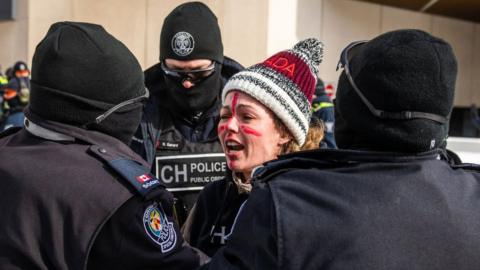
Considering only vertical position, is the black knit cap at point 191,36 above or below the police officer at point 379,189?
above

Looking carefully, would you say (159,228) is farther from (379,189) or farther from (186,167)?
(186,167)

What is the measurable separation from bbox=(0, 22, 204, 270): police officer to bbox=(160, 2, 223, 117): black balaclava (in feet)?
4.26

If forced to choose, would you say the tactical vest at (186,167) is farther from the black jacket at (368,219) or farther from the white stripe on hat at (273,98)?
the black jacket at (368,219)

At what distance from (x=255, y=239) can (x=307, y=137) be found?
103 cm

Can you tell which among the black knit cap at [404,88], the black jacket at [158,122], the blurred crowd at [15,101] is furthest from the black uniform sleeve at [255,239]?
the blurred crowd at [15,101]

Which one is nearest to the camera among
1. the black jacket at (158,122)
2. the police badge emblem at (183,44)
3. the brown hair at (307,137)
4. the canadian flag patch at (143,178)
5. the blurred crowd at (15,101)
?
the canadian flag patch at (143,178)

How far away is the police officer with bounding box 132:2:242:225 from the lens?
9.61 ft

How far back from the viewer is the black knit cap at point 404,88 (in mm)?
1298

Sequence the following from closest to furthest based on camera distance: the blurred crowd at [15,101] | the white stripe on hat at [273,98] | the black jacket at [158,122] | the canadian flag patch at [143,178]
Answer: the canadian flag patch at [143,178] < the white stripe on hat at [273,98] < the black jacket at [158,122] < the blurred crowd at [15,101]

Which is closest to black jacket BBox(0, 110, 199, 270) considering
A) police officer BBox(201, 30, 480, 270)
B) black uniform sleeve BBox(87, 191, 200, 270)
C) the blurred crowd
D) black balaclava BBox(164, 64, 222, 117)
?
black uniform sleeve BBox(87, 191, 200, 270)

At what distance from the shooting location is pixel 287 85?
2.06m

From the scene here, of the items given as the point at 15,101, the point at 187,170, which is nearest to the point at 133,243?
the point at 187,170

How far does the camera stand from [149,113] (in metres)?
3.02

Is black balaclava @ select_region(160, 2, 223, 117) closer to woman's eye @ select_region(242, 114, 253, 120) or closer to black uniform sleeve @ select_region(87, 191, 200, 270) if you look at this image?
woman's eye @ select_region(242, 114, 253, 120)
